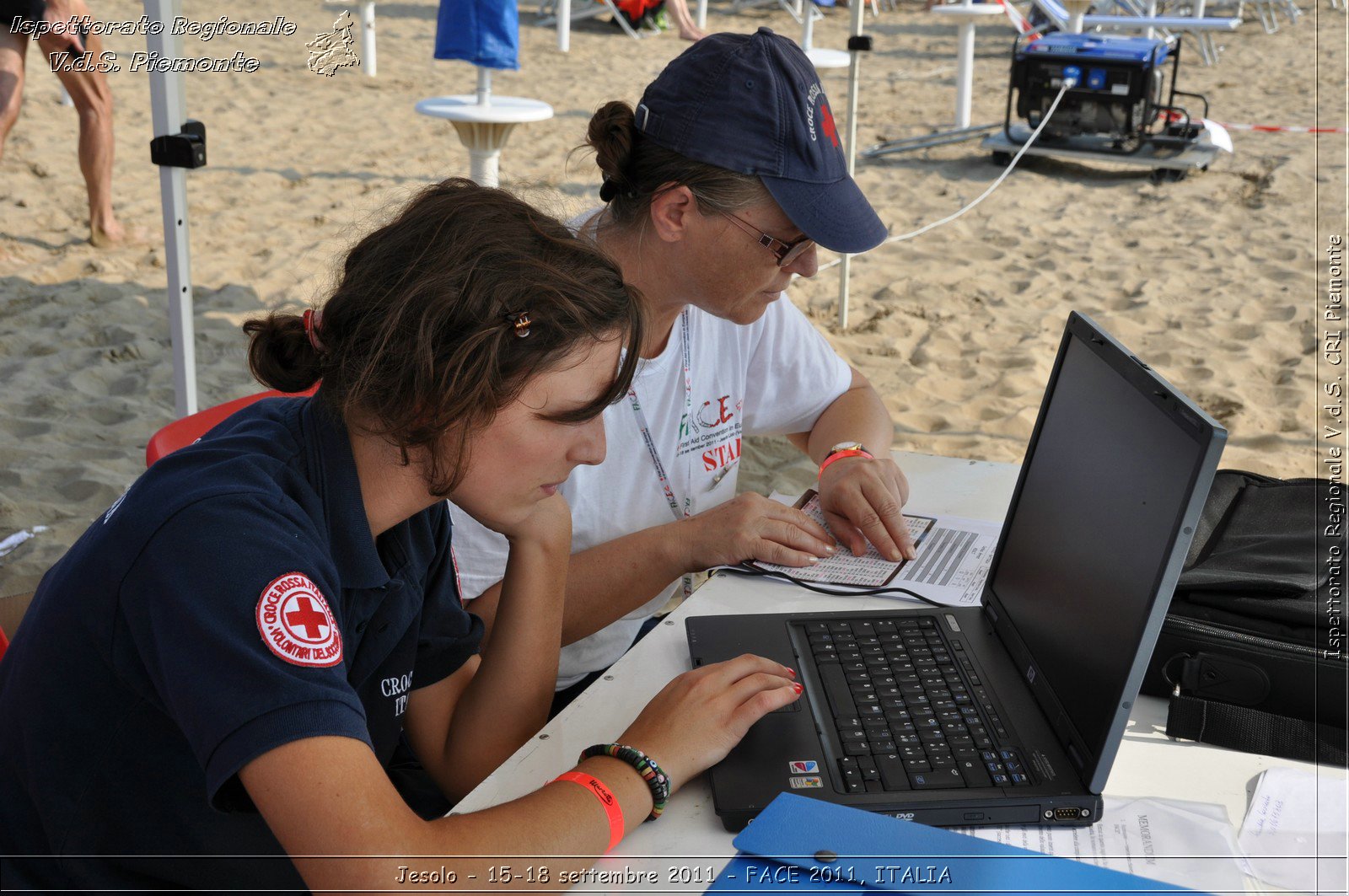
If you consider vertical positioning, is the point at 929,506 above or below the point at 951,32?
below

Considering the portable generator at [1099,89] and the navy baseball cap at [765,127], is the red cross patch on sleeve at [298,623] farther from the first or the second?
the portable generator at [1099,89]

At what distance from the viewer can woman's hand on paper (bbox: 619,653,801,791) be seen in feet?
3.59

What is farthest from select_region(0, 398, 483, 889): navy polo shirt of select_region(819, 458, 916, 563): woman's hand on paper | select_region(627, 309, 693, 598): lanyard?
select_region(819, 458, 916, 563): woman's hand on paper

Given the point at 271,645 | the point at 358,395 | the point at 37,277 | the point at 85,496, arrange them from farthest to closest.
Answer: the point at 37,277 < the point at 85,496 < the point at 358,395 < the point at 271,645

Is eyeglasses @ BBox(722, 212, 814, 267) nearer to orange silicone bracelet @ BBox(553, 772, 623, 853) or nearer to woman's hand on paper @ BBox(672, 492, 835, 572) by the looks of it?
woman's hand on paper @ BBox(672, 492, 835, 572)

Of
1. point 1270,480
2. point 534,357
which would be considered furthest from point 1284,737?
point 534,357

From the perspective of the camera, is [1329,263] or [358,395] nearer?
[358,395]

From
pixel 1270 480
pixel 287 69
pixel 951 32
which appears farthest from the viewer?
pixel 951 32

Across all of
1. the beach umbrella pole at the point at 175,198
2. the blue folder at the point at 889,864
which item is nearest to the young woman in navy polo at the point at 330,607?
the blue folder at the point at 889,864

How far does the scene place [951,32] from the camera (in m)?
13.0

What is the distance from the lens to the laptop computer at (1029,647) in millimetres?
1003

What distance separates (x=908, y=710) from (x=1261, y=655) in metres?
0.37

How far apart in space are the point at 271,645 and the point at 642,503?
91 cm

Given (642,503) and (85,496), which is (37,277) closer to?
(85,496)
